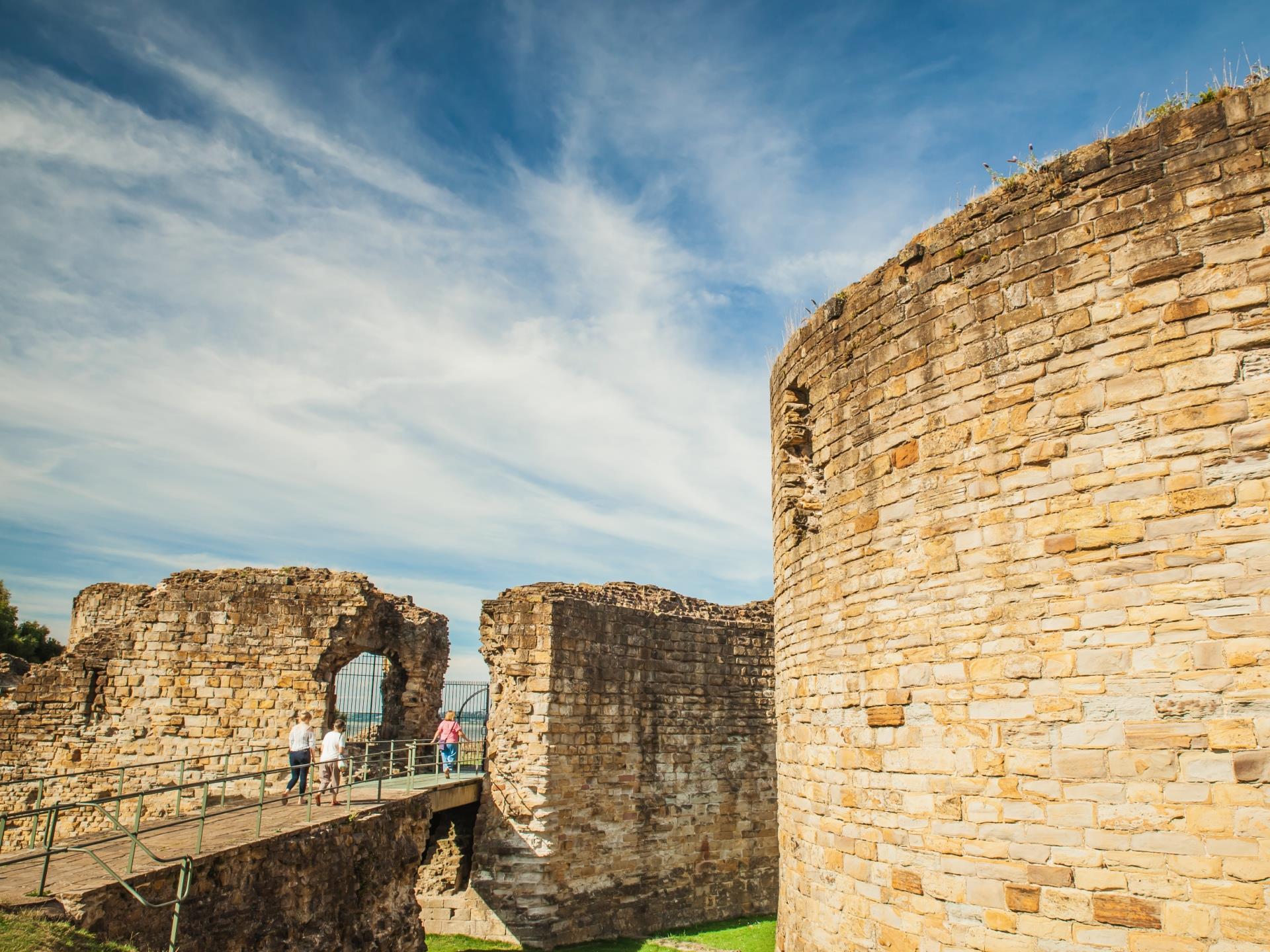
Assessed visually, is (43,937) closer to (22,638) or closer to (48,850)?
(48,850)

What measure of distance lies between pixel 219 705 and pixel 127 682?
5.48 feet

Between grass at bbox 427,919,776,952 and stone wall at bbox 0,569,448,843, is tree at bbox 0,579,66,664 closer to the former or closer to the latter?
stone wall at bbox 0,569,448,843

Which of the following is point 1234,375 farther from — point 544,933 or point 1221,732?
point 544,933

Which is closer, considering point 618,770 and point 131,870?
point 131,870

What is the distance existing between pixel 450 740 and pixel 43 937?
9.30 metres

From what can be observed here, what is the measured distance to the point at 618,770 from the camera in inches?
591

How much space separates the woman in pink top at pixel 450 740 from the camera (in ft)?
50.4

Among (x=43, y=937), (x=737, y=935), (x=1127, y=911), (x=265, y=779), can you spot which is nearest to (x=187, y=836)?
(x=265, y=779)

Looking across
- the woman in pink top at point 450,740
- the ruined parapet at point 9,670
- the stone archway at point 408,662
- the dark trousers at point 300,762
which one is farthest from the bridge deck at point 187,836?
the ruined parapet at point 9,670

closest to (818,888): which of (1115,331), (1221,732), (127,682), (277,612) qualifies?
(1221,732)

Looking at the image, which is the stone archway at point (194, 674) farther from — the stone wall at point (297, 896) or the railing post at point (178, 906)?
the railing post at point (178, 906)

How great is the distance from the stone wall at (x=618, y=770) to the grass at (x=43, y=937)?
7.55 metres

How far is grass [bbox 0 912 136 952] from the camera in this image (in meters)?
6.04

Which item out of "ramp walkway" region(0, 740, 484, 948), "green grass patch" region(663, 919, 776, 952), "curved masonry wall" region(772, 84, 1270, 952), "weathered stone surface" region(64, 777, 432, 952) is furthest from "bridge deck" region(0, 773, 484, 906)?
"curved masonry wall" region(772, 84, 1270, 952)
